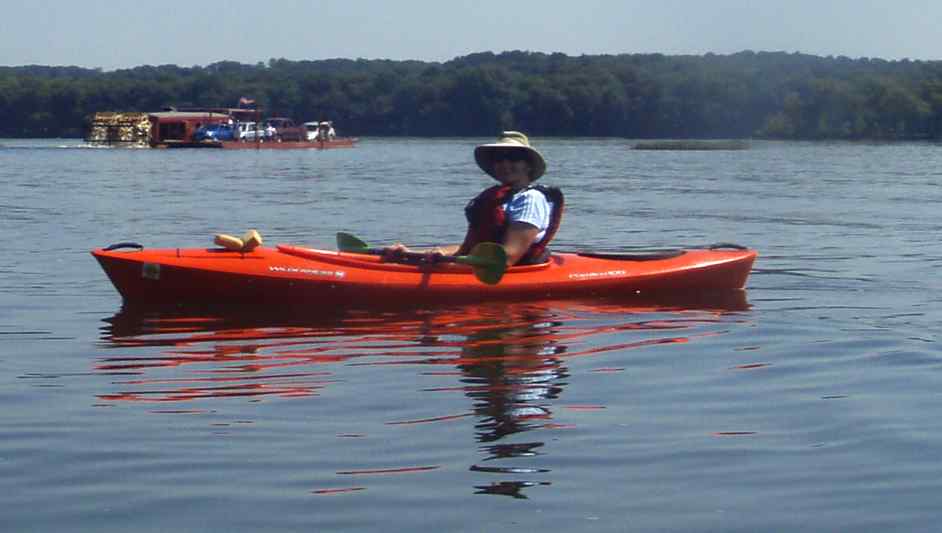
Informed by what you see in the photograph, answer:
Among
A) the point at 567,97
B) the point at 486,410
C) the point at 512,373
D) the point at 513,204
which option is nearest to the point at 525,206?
the point at 513,204

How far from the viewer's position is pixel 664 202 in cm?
2211

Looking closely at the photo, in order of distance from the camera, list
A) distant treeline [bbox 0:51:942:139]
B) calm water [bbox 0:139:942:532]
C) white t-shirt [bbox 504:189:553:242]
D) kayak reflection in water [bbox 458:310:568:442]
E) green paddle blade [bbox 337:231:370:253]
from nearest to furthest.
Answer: calm water [bbox 0:139:942:532], kayak reflection in water [bbox 458:310:568:442], white t-shirt [bbox 504:189:553:242], green paddle blade [bbox 337:231:370:253], distant treeline [bbox 0:51:942:139]

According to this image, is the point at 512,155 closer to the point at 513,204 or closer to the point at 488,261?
the point at 513,204

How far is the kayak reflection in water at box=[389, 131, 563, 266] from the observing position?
31.5ft

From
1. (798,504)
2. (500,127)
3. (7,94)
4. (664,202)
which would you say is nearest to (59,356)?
(798,504)

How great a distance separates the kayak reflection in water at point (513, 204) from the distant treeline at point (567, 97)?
126ft

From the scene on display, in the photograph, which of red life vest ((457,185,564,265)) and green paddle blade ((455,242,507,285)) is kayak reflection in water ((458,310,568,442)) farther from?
red life vest ((457,185,564,265))

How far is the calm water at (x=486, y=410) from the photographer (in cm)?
503

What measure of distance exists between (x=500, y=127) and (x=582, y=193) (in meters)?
47.4

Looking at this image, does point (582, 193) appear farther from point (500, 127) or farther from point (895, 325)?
point (500, 127)

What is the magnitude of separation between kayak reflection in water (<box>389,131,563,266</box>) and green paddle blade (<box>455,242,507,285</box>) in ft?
0.62

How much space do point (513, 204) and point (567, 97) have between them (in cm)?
6031

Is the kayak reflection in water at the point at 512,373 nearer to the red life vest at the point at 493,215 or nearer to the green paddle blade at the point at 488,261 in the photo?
the green paddle blade at the point at 488,261

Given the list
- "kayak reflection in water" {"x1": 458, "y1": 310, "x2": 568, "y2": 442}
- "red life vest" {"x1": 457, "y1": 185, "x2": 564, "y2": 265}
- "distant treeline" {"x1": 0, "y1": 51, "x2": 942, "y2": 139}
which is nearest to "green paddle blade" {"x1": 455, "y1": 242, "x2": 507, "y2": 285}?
"red life vest" {"x1": 457, "y1": 185, "x2": 564, "y2": 265}
